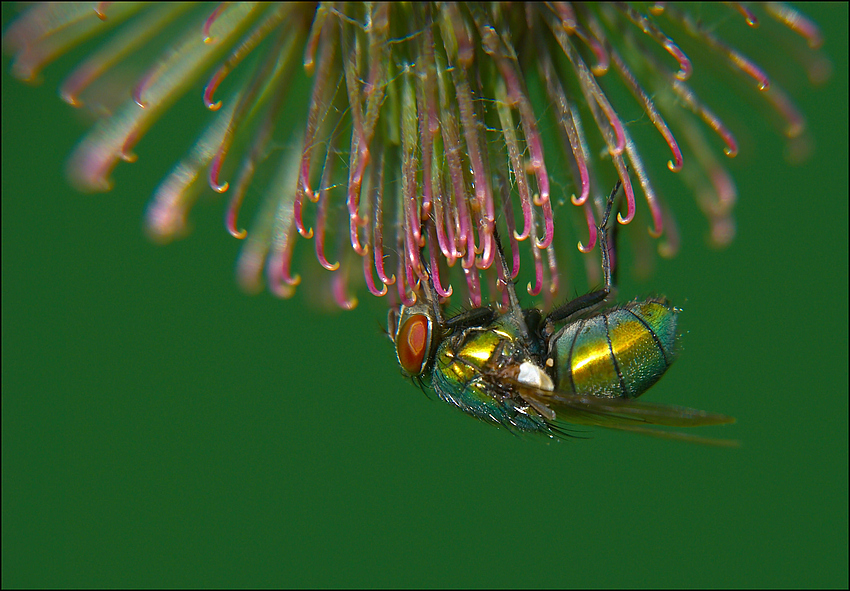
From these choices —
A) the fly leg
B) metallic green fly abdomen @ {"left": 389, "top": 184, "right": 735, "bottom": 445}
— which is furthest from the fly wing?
the fly leg

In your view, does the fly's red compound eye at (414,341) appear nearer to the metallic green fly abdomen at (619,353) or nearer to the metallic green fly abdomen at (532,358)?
the metallic green fly abdomen at (532,358)

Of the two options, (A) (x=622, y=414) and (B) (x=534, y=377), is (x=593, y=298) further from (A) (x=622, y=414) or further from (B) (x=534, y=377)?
(A) (x=622, y=414)

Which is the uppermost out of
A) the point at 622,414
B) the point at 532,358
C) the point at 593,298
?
the point at 593,298

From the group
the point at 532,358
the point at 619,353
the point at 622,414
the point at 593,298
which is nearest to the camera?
the point at 622,414

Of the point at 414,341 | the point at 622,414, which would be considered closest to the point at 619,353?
the point at 622,414

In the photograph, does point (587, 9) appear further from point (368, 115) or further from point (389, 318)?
point (389, 318)

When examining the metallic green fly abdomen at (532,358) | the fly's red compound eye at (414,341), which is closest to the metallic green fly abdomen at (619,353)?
the metallic green fly abdomen at (532,358)

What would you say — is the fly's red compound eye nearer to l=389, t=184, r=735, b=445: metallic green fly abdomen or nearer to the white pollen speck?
l=389, t=184, r=735, b=445: metallic green fly abdomen

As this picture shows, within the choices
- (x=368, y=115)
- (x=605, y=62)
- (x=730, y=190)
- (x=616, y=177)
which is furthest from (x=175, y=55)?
(x=730, y=190)
